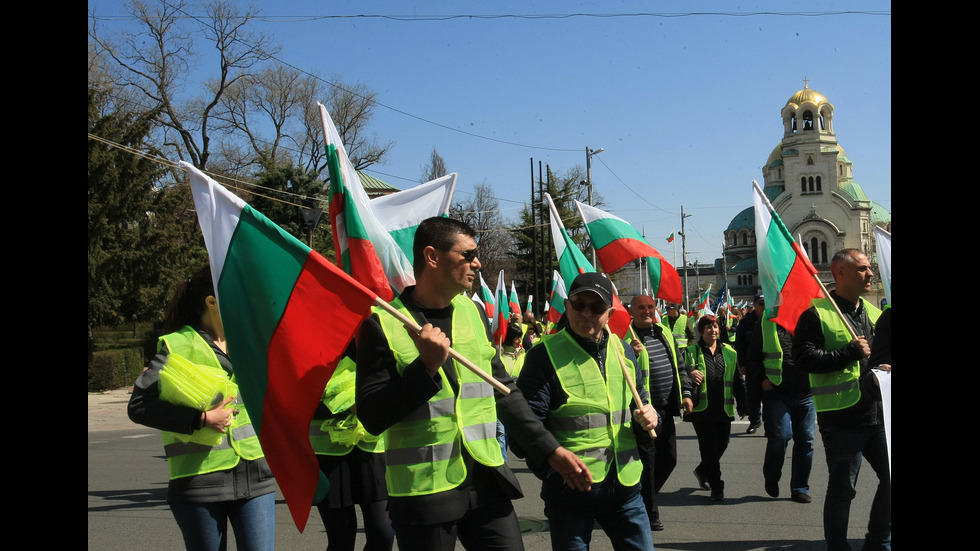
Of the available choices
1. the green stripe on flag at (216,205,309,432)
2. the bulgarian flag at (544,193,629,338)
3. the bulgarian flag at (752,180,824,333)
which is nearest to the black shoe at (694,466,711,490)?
the bulgarian flag at (544,193,629,338)

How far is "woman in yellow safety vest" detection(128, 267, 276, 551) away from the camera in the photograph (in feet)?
12.8

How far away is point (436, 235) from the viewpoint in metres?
3.67

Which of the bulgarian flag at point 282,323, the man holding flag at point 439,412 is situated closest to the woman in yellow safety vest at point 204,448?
the bulgarian flag at point 282,323

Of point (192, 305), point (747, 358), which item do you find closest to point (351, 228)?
point (192, 305)

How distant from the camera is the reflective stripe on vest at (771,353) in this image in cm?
848

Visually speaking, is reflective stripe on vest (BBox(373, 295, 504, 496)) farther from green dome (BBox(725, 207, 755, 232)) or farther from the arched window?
green dome (BBox(725, 207, 755, 232))

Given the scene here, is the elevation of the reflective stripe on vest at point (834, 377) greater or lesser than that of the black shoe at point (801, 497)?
greater

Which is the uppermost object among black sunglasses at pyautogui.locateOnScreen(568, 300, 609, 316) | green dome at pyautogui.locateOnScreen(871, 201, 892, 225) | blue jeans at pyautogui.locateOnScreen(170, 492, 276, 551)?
green dome at pyautogui.locateOnScreen(871, 201, 892, 225)

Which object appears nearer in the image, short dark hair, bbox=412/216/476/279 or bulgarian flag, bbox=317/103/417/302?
short dark hair, bbox=412/216/476/279

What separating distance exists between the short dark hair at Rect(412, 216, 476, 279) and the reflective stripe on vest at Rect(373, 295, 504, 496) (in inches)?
9.5

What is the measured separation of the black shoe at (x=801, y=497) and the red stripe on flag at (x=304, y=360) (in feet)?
18.6

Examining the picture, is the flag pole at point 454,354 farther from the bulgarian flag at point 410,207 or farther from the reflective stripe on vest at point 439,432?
the bulgarian flag at point 410,207

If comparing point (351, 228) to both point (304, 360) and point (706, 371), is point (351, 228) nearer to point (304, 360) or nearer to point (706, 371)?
point (304, 360)

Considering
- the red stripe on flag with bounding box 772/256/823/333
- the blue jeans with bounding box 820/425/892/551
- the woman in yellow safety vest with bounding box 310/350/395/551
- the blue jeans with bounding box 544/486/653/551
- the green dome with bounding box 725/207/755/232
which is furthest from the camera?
the green dome with bounding box 725/207/755/232
